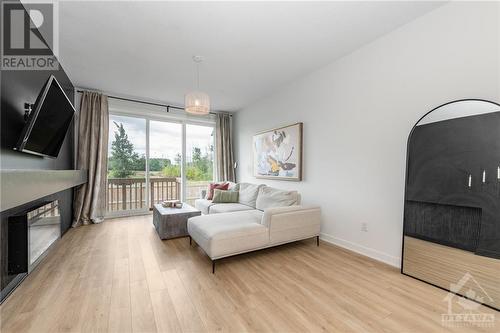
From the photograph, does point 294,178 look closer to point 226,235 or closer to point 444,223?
point 226,235

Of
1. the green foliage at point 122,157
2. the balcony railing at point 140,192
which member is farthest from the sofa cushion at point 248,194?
the green foliage at point 122,157

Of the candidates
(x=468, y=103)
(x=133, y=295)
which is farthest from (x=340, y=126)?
(x=133, y=295)

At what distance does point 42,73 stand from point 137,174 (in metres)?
2.56

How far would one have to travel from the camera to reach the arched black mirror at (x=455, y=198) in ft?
5.42

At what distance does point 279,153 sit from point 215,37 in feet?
7.30

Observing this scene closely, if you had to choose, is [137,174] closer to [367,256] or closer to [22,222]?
[22,222]

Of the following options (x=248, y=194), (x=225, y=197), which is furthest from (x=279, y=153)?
(x=225, y=197)

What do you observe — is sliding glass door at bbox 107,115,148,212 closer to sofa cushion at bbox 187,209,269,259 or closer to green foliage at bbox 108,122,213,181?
green foliage at bbox 108,122,213,181

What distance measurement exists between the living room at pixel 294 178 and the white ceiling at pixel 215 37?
2cm

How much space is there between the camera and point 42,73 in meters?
2.47

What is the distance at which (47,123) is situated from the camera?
2.18 m

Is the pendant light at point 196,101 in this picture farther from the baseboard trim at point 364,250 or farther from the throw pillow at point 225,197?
the baseboard trim at point 364,250

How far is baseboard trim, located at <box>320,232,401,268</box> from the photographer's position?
2.33 metres

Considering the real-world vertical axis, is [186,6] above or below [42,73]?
above
